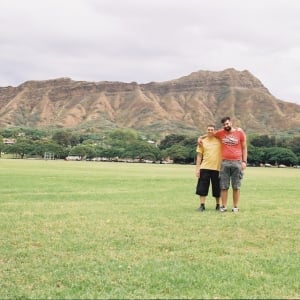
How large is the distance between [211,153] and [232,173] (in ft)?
2.55

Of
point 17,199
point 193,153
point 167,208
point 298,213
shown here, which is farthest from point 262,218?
point 193,153

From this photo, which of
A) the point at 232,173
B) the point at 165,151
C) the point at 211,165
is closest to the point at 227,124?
the point at 211,165

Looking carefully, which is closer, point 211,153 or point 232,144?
point 232,144

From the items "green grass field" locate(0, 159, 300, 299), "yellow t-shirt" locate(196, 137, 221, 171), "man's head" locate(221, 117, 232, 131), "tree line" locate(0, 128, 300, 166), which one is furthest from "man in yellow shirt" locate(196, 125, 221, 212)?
"tree line" locate(0, 128, 300, 166)

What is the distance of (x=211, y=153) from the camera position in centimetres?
1352

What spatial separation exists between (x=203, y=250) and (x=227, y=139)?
5.88 m

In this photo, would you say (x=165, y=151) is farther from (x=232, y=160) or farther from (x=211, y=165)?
(x=232, y=160)

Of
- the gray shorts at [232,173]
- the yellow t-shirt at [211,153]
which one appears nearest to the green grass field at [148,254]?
the gray shorts at [232,173]

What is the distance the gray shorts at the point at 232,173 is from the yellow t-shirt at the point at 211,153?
31 centimetres

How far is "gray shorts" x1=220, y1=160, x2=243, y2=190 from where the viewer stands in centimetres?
Result: 1312

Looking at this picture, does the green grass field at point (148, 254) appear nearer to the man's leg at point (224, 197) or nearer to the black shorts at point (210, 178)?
the man's leg at point (224, 197)

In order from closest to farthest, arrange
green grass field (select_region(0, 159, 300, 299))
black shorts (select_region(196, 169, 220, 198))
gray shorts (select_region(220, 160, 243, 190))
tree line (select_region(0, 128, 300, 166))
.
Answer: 1. green grass field (select_region(0, 159, 300, 299))
2. gray shorts (select_region(220, 160, 243, 190))
3. black shorts (select_region(196, 169, 220, 198))
4. tree line (select_region(0, 128, 300, 166))

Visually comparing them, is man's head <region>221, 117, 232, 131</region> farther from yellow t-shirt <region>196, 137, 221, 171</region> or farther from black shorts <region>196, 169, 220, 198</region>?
black shorts <region>196, 169, 220, 198</region>

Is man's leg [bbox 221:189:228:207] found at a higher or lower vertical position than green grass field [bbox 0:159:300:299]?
higher
